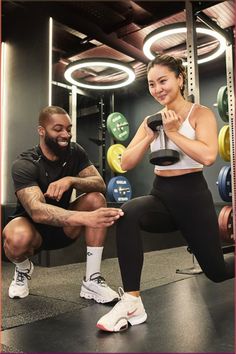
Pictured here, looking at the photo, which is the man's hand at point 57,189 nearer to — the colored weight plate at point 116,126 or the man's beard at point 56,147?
Result: the man's beard at point 56,147

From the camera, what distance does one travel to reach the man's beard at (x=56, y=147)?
7.23 feet

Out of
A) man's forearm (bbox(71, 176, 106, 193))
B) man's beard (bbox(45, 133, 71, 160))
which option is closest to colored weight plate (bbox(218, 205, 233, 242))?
man's forearm (bbox(71, 176, 106, 193))

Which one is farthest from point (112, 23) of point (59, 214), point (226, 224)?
point (59, 214)

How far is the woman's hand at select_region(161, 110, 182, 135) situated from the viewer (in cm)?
153

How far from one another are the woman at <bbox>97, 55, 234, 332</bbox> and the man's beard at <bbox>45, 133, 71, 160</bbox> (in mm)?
631

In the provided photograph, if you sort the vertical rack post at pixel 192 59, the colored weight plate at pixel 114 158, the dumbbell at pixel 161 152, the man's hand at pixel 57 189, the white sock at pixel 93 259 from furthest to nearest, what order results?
the colored weight plate at pixel 114 158
the vertical rack post at pixel 192 59
the white sock at pixel 93 259
the man's hand at pixel 57 189
the dumbbell at pixel 161 152

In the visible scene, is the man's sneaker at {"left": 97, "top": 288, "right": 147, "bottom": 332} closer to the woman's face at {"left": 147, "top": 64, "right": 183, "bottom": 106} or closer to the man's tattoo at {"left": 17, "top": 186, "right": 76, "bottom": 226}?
the man's tattoo at {"left": 17, "top": 186, "right": 76, "bottom": 226}

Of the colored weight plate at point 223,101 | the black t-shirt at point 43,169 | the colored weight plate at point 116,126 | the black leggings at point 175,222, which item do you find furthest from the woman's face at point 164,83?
the colored weight plate at point 116,126

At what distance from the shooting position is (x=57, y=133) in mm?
2188

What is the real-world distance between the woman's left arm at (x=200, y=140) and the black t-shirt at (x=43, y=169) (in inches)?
34.0

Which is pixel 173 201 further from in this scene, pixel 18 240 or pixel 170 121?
pixel 18 240

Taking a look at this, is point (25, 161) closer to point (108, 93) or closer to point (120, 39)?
point (120, 39)

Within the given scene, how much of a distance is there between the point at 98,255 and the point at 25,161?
0.70 m

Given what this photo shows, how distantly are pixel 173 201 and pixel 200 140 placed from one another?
0.30m
